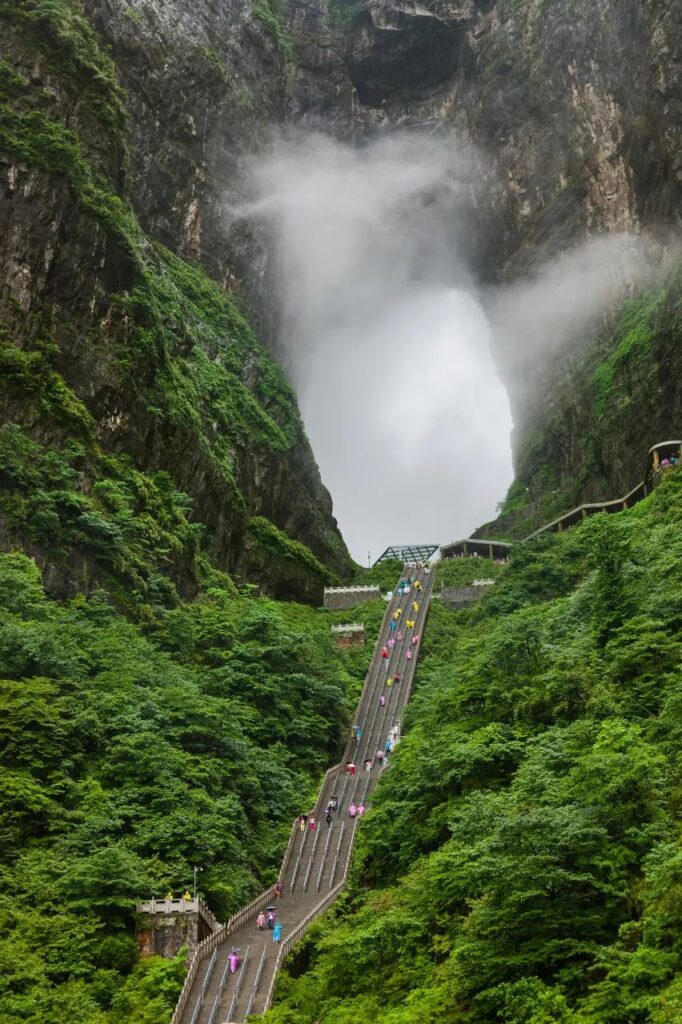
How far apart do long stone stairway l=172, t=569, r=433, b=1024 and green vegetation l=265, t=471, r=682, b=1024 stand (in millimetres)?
793

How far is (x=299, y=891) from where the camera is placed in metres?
32.3

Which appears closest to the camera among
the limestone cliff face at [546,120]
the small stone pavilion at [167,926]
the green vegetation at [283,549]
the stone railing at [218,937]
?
the stone railing at [218,937]

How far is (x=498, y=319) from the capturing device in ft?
349

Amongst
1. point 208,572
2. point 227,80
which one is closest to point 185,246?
point 227,80

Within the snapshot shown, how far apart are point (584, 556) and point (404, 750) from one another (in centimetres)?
2303

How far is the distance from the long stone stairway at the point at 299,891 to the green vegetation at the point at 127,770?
56cm

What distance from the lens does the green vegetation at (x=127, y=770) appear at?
82.6ft

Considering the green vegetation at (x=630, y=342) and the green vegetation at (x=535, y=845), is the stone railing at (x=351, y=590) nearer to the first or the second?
the green vegetation at (x=630, y=342)

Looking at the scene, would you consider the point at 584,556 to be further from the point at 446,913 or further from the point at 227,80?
the point at 227,80

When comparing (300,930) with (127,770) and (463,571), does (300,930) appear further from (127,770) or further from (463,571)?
(463,571)

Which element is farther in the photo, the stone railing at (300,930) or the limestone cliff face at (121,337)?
the limestone cliff face at (121,337)

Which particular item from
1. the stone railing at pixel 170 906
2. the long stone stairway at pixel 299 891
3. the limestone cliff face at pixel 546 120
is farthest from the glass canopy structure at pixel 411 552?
the stone railing at pixel 170 906

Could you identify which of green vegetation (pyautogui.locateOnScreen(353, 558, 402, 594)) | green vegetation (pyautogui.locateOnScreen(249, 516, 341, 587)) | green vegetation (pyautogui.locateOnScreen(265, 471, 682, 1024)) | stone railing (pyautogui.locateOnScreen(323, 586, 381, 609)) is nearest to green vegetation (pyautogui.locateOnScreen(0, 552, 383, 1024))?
green vegetation (pyautogui.locateOnScreen(265, 471, 682, 1024))

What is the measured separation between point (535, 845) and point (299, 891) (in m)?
14.2
